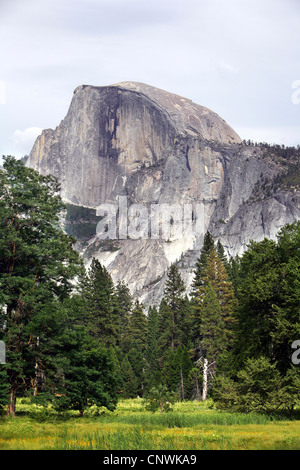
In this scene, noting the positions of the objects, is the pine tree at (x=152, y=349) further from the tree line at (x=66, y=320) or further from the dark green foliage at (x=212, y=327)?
the tree line at (x=66, y=320)

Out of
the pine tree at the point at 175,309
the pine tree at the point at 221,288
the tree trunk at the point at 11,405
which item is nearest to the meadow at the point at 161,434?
the tree trunk at the point at 11,405

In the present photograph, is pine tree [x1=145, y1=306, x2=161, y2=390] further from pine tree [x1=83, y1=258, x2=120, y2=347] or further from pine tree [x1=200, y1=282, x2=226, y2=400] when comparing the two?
pine tree [x1=200, y1=282, x2=226, y2=400]

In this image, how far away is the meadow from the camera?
19.5 meters

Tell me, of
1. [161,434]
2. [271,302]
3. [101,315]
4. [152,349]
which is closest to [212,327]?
[271,302]

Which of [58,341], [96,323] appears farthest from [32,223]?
[96,323]

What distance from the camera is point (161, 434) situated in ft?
73.4

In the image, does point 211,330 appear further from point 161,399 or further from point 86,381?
point 86,381

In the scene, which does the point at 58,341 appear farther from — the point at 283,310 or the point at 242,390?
the point at 283,310

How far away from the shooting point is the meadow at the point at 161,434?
19.5 m

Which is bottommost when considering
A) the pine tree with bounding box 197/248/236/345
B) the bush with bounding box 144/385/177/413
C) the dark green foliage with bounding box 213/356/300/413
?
the bush with bounding box 144/385/177/413

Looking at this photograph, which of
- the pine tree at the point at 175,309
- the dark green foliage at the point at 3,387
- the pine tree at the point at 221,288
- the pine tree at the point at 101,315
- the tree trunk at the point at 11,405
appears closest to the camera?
the dark green foliage at the point at 3,387

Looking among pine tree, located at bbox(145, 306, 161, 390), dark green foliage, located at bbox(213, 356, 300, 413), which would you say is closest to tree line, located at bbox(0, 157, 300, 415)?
dark green foliage, located at bbox(213, 356, 300, 413)
